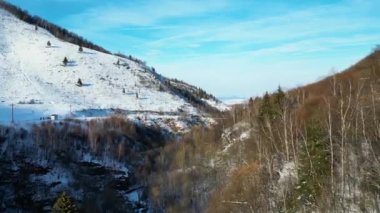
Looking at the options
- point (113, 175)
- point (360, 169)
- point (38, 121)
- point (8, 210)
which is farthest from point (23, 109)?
point (360, 169)

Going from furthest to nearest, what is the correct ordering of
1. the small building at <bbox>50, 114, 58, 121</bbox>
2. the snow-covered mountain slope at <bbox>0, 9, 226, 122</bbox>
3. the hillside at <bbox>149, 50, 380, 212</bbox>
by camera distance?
the snow-covered mountain slope at <bbox>0, 9, 226, 122</bbox> → the small building at <bbox>50, 114, 58, 121</bbox> → the hillside at <bbox>149, 50, 380, 212</bbox>

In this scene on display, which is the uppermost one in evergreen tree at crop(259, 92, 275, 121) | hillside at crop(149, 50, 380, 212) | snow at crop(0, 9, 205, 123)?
snow at crop(0, 9, 205, 123)

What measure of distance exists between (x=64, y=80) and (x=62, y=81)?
1.10 metres

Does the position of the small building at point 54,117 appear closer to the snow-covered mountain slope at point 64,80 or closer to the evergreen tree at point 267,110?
the snow-covered mountain slope at point 64,80

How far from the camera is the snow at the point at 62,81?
126 meters

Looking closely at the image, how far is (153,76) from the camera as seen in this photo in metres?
185

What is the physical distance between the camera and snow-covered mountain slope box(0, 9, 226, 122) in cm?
12875

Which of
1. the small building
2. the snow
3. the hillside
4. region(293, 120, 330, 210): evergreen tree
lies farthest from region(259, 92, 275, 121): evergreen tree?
the small building

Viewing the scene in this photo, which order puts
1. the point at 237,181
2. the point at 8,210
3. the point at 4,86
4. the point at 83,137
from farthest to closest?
the point at 4,86, the point at 83,137, the point at 8,210, the point at 237,181

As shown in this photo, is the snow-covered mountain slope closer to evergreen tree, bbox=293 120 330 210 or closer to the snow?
the snow

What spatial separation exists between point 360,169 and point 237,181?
21.0 m

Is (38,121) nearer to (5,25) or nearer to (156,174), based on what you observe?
(156,174)

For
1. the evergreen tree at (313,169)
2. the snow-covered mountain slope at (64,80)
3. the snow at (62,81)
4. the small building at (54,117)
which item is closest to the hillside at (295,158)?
the evergreen tree at (313,169)

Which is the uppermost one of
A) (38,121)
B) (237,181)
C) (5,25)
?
(5,25)
